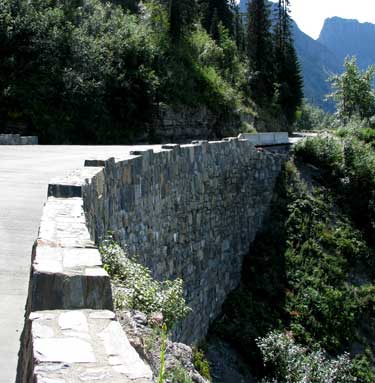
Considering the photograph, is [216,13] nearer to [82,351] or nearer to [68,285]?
[68,285]

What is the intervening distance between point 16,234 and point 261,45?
4745 cm

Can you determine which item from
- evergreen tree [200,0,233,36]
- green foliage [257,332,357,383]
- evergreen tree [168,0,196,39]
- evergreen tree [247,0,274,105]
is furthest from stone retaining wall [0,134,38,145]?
evergreen tree [200,0,233,36]

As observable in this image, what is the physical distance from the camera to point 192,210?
14344mm

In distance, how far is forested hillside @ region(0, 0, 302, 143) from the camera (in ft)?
86.6

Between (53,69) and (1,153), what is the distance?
44.1 ft

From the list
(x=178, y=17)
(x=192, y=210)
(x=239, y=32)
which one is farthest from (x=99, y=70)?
(x=239, y=32)

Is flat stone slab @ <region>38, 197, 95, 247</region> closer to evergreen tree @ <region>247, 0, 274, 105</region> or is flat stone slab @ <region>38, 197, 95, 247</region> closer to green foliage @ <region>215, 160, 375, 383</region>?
green foliage @ <region>215, 160, 375, 383</region>

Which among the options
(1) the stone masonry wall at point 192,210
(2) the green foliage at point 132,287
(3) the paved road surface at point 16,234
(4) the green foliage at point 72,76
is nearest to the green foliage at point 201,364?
(1) the stone masonry wall at point 192,210

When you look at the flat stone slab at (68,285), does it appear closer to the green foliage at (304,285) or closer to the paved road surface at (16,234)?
the paved road surface at (16,234)

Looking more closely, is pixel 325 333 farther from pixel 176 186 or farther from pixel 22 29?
pixel 22 29

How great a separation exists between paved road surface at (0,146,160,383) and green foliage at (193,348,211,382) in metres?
4.33

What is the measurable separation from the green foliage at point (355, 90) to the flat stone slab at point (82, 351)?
59.7 metres

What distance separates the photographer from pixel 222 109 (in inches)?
1326

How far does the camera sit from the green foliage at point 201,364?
12.0 metres
